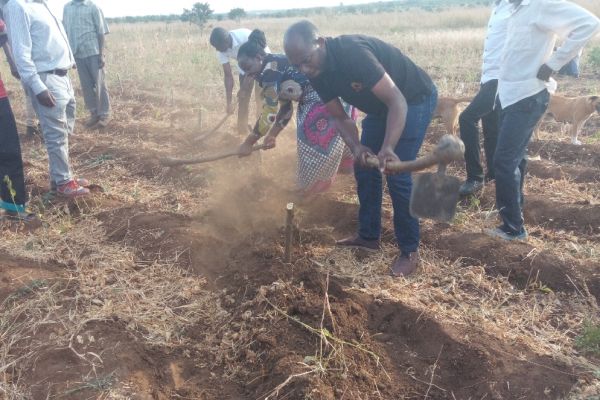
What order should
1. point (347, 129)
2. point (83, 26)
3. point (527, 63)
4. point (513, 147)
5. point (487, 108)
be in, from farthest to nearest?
point (83, 26) < point (487, 108) < point (513, 147) < point (527, 63) < point (347, 129)

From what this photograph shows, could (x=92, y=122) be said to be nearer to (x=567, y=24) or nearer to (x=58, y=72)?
(x=58, y=72)

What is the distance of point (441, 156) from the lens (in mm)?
2443

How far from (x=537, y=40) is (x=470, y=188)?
1575 mm

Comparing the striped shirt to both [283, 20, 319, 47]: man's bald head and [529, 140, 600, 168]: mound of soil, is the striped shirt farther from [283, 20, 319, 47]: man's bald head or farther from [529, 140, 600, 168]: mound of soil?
[529, 140, 600, 168]: mound of soil

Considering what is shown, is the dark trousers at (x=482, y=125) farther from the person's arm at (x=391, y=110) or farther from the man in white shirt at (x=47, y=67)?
the man in white shirt at (x=47, y=67)

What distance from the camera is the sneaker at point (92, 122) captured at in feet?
23.8

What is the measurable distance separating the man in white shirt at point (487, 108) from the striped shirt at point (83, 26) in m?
5.37

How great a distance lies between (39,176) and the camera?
17.0 ft

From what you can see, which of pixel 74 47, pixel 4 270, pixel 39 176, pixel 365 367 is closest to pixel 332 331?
pixel 365 367

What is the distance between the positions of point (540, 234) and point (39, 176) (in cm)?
487

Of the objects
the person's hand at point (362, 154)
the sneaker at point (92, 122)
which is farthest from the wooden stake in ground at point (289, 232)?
the sneaker at point (92, 122)

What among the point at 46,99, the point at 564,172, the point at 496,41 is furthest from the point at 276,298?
the point at 564,172

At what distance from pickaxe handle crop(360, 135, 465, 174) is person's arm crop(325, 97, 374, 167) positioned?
1.06ft

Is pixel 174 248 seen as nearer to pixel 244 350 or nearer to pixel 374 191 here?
pixel 244 350
